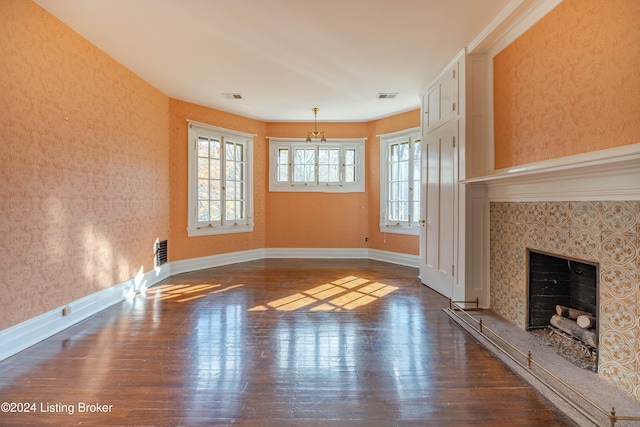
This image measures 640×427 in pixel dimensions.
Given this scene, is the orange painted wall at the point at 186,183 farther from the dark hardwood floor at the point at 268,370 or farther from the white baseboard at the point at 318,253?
the dark hardwood floor at the point at 268,370

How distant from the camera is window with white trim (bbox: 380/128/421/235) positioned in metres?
6.08

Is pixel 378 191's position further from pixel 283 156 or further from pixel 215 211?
pixel 215 211

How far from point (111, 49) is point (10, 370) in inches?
129

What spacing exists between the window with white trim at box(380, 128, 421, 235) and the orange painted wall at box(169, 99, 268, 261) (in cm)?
256

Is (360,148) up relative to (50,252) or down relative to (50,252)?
up

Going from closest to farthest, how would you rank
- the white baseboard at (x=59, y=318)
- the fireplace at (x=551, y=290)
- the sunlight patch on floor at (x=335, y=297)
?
the white baseboard at (x=59, y=318)
the fireplace at (x=551, y=290)
the sunlight patch on floor at (x=335, y=297)

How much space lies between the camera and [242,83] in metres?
4.65

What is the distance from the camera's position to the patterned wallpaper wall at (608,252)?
6.28 feet

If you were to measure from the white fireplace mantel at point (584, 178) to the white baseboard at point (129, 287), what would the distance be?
3.43m

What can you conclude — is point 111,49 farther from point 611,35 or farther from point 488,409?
point 488,409

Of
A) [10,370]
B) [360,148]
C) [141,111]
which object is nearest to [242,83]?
[141,111]

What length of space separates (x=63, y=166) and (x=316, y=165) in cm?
465

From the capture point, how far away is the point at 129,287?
4.26 m

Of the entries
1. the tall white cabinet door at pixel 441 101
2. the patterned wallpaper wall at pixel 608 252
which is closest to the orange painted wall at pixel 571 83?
the patterned wallpaper wall at pixel 608 252
